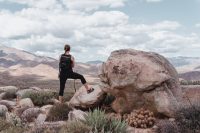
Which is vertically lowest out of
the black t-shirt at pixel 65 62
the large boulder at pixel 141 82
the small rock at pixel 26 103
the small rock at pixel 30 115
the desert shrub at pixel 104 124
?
the small rock at pixel 30 115

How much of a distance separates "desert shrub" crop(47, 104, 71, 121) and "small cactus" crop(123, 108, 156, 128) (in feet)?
8.70

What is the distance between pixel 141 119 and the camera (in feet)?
44.2

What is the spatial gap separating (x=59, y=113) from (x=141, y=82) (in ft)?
10.5

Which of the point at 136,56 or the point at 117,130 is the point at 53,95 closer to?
the point at 136,56

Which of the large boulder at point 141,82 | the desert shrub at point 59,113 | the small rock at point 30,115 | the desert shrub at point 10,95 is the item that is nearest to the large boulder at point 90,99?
the large boulder at point 141,82

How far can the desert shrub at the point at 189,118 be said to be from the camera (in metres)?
11.7

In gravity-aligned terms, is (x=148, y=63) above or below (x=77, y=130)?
above

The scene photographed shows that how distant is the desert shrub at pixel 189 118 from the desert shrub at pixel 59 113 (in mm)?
4510

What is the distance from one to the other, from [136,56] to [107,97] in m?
2.82

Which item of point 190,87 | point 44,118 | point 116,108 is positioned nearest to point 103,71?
point 116,108

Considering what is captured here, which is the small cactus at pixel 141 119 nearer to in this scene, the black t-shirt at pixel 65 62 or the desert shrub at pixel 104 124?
the desert shrub at pixel 104 124

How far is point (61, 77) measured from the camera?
16625 millimetres

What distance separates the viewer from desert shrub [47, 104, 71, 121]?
15.0 meters

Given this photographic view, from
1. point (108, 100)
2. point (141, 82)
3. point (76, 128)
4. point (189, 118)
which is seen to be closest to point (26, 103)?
point (108, 100)
